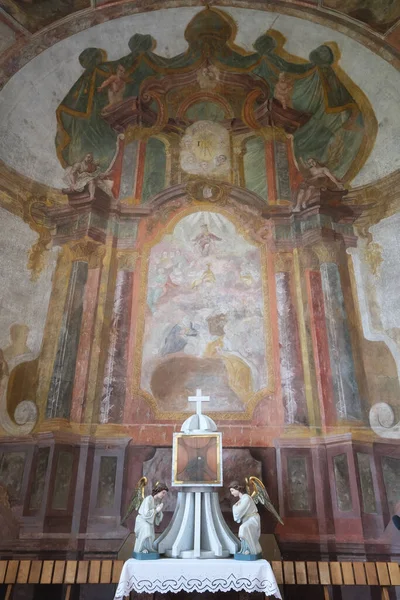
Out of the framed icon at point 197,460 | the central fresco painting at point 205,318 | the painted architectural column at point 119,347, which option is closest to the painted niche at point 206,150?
the central fresco painting at point 205,318

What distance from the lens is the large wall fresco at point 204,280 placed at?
322 inches

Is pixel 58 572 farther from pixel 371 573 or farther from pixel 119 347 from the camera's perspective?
pixel 371 573

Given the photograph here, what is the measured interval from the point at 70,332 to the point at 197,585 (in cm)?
488

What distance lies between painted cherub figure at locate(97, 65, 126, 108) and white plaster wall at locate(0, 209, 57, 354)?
3480mm

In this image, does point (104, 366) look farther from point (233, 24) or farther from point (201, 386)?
point (233, 24)

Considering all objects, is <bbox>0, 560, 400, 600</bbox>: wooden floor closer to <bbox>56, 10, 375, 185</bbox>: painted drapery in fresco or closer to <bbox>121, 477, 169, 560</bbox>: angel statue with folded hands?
<bbox>121, 477, 169, 560</bbox>: angel statue with folded hands

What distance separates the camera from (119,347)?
30.5 feet

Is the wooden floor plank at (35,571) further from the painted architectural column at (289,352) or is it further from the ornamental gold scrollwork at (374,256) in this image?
the ornamental gold scrollwork at (374,256)

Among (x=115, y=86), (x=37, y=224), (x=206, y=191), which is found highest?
(x=115, y=86)

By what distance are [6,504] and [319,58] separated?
10209mm

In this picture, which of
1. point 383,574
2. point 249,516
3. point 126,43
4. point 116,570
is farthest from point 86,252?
point 383,574

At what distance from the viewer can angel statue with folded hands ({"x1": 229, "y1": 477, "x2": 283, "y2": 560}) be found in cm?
638

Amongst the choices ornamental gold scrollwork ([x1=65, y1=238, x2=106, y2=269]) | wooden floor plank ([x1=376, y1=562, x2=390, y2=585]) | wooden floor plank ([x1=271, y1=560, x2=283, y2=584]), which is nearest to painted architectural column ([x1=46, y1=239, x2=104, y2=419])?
ornamental gold scrollwork ([x1=65, y1=238, x2=106, y2=269])

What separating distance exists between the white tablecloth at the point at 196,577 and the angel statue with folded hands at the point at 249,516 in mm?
286
